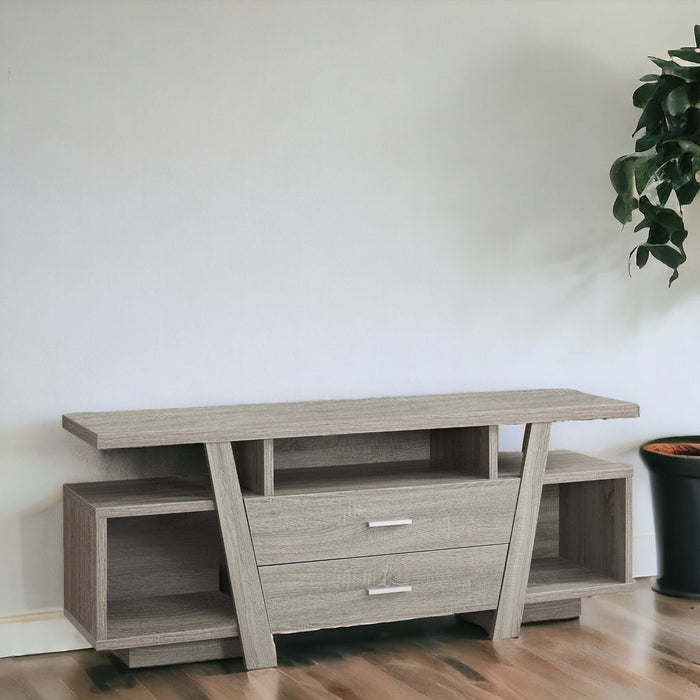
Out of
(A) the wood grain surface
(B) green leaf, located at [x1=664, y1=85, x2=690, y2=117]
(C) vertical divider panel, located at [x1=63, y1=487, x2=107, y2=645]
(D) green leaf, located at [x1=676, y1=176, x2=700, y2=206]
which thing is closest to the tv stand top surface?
(A) the wood grain surface

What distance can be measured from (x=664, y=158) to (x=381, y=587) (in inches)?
59.3

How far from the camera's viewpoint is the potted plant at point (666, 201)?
10.2 ft

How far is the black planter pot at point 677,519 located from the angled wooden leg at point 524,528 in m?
0.59

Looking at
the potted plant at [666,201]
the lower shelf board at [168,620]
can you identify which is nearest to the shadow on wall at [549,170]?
the potted plant at [666,201]

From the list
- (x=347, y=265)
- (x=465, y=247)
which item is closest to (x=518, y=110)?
(x=465, y=247)

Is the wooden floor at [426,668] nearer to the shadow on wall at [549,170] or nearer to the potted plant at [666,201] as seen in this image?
the potted plant at [666,201]

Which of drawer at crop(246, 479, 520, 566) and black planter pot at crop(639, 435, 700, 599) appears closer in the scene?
drawer at crop(246, 479, 520, 566)

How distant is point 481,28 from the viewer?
328cm

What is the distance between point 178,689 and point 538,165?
192 cm

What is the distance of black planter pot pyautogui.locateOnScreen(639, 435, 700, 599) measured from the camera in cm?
326

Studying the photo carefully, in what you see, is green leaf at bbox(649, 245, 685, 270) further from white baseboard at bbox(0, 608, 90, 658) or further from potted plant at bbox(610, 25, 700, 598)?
Answer: white baseboard at bbox(0, 608, 90, 658)

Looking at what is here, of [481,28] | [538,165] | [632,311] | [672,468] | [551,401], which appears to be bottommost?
[672,468]

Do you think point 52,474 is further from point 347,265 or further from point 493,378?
point 493,378

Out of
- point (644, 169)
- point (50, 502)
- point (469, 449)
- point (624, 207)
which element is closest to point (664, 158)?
point (644, 169)
